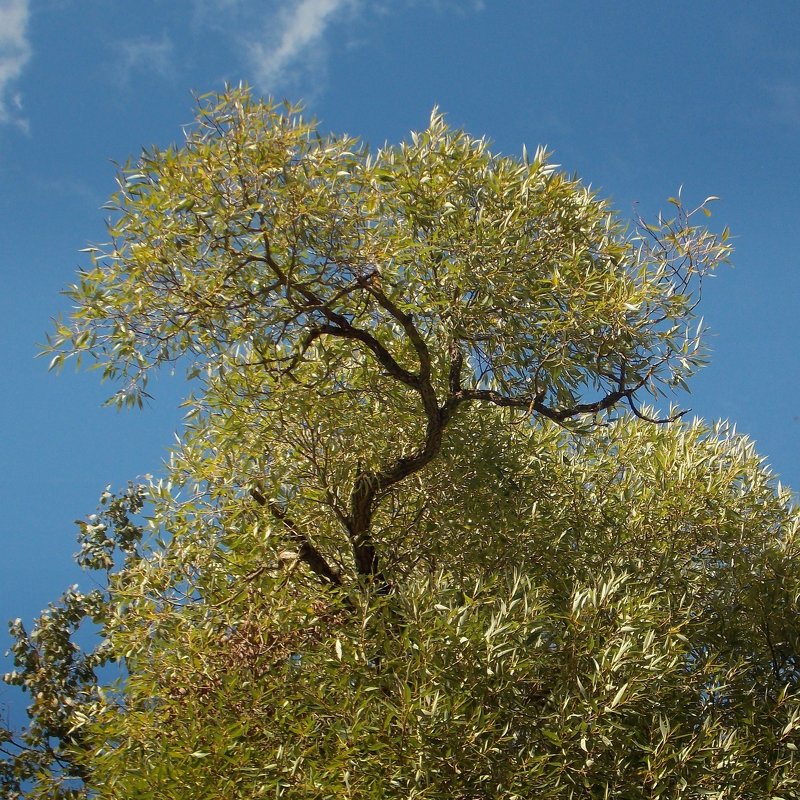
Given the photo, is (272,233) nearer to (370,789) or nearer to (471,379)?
(471,379)

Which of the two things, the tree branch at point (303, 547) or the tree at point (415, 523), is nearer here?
the tree at point (415, 523)

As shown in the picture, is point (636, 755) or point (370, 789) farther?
point (636, 755)

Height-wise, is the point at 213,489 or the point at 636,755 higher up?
the point at 213,489

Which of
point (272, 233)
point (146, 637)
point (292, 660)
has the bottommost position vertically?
point (292, 660)

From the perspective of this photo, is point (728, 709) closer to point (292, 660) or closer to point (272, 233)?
point (292, 660)

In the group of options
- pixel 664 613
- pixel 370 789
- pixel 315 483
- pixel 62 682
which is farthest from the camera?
pixel 62 682

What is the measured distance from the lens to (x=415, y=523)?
362 inches

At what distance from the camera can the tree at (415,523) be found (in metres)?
6.84

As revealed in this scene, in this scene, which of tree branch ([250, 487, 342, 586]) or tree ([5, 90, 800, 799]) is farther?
tree branch ([250, 487, 342, 586])

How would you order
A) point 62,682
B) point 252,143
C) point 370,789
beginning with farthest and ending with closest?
point 62,682 → point 252,143 → point 370,789

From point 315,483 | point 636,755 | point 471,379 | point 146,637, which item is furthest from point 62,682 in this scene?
point 636,755

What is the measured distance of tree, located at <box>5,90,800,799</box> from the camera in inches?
269

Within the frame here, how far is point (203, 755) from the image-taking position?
272 inches

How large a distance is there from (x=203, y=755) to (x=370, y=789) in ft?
4.25
